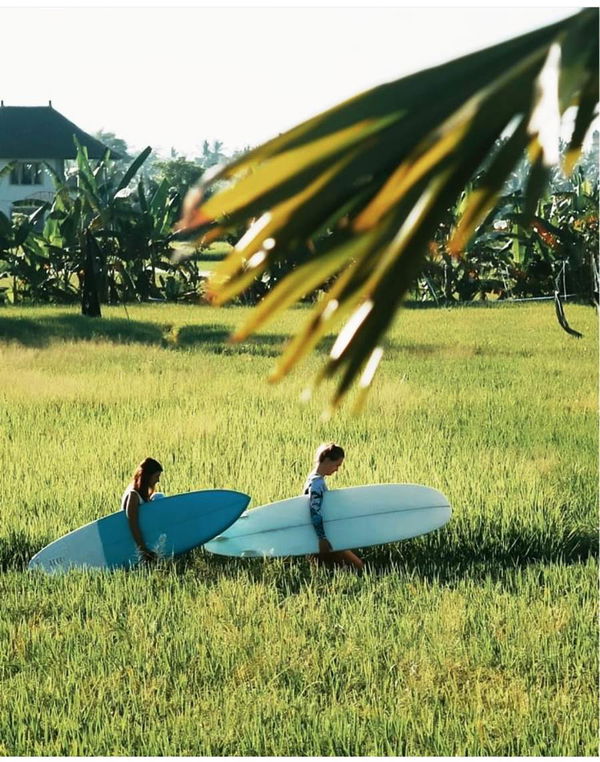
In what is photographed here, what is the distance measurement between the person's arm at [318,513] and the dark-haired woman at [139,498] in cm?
69

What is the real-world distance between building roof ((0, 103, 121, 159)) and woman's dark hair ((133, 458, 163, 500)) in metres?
23.0

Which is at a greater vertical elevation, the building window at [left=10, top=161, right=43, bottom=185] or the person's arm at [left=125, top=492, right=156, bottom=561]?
the building window at [left=10, top=161, right=43, bottom=185]

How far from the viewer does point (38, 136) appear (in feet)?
94.8

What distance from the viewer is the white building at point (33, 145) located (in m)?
27.2

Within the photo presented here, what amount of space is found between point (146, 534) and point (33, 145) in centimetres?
2409

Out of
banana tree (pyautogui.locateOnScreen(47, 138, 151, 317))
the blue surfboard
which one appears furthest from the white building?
the blue surfboard

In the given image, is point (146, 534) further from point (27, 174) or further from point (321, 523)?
point (27, 174)

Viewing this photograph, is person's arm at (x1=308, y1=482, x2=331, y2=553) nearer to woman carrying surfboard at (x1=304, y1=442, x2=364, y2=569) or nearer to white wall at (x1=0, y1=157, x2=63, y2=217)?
woman carrying surfboard at (x1=304, y1=442, x2=364, y2=569)

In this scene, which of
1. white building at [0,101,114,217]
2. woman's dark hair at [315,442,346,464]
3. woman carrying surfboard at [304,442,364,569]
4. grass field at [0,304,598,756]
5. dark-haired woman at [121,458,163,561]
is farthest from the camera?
white building at [0,101,114,217]

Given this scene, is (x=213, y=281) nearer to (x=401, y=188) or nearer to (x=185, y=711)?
(x=401, y=188)

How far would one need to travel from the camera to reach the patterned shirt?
19.5ft

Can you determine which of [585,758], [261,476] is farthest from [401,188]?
[261,476]

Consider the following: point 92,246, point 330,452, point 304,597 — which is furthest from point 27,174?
point 304,597

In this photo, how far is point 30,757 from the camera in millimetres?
3963
